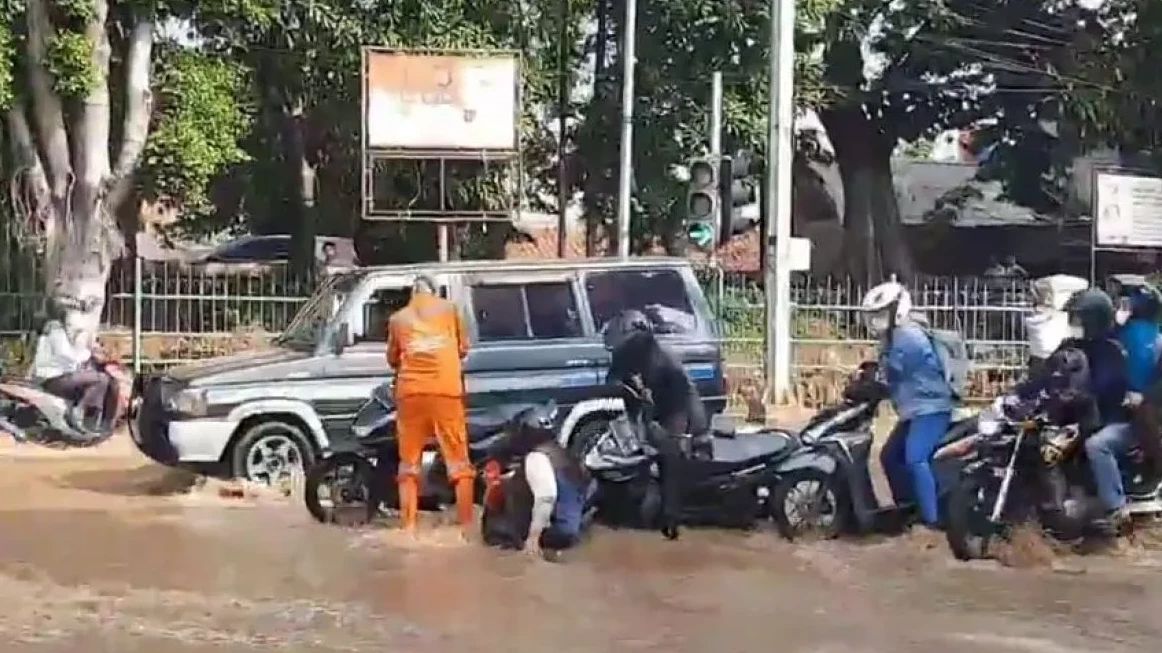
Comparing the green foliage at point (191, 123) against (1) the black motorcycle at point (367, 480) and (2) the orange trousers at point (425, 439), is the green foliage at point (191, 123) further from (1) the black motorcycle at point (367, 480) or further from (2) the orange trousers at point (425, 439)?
(2) the orange trousers at point (425, 439)

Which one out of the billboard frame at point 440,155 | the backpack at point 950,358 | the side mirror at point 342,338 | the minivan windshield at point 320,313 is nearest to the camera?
the backpack at point 950,358

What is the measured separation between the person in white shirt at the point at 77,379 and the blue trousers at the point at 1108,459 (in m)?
9.66

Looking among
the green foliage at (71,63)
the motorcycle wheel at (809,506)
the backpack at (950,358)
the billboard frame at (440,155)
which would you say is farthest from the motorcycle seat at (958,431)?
the green foliage at (71,63)

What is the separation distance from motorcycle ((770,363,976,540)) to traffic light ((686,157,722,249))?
634 cm

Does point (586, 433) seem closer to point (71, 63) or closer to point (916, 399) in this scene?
point (916, 399)

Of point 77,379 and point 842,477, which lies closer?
point 842,477

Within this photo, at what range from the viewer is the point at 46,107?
2006 centimetres

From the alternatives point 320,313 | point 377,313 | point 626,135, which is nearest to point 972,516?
point 377,313

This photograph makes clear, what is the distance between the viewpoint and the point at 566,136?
1009 inches

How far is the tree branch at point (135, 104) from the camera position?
20.3 m

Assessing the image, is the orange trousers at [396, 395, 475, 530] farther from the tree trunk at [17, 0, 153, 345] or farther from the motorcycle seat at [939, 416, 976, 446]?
the tree trunk at [17, 0, 153, 345]

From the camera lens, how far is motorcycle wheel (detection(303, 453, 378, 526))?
12000 mm

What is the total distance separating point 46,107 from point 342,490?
32.0 ft

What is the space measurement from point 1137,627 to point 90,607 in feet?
16.9
